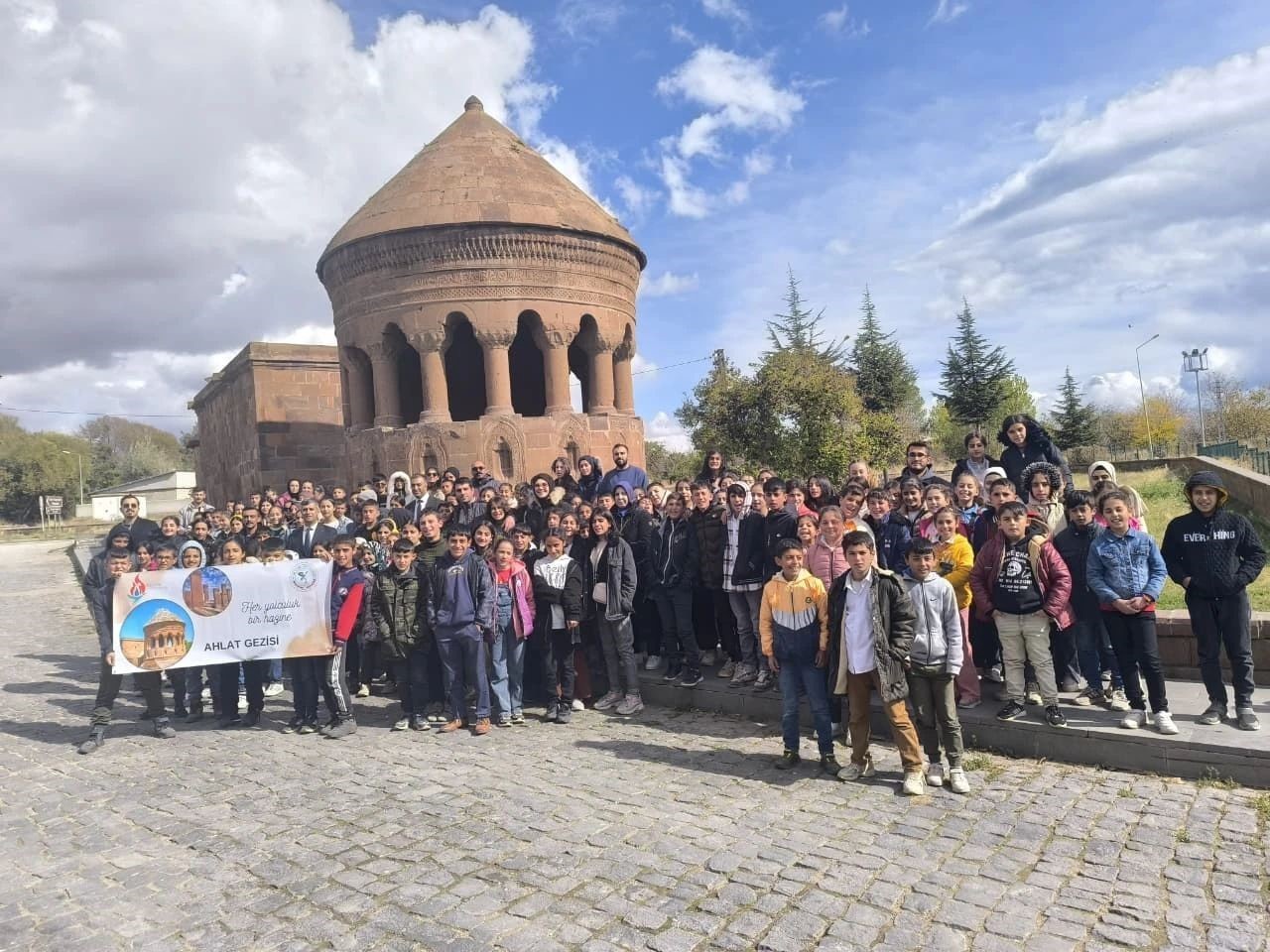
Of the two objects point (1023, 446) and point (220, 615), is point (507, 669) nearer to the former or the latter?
point (220, 615)

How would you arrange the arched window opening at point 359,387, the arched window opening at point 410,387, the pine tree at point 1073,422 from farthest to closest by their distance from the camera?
the pine tree at point 1073,422
the arched window opening at point 410,387
the arched window opening at point 359,387

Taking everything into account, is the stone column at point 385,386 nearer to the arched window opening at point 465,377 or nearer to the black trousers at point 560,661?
the arched window opening at point 465,377

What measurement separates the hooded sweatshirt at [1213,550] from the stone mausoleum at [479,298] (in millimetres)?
10122

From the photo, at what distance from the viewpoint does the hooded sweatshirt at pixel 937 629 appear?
16.4ft

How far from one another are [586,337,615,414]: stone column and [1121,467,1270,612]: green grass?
882cm

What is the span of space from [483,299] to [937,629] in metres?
10.8

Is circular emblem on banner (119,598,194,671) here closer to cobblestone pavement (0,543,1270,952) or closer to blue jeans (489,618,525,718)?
cobblestone pavement (0,543,1270,952)

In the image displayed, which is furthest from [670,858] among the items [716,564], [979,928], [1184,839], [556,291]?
[556,291]

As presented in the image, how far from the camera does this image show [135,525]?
8438 mm

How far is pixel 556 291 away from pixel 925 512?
9673 millimetres

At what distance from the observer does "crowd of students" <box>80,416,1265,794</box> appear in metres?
5.16

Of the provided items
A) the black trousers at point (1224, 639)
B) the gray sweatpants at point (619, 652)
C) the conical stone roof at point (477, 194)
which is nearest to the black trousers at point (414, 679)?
the gray sweatpants at point (619, 652)

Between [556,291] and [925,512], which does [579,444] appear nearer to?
[556,291]

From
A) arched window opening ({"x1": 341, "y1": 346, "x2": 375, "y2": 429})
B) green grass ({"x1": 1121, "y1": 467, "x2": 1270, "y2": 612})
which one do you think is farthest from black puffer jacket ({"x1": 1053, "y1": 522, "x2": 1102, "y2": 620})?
arched window opening ({"x1": 341, "y1": 346, "x2": 375, "y2": 429})
